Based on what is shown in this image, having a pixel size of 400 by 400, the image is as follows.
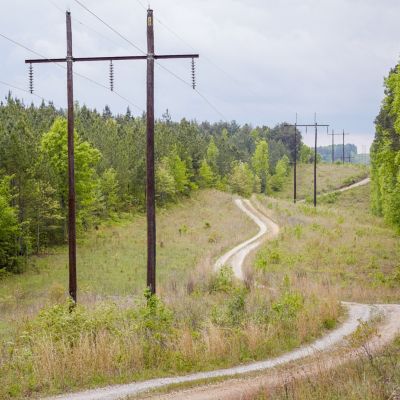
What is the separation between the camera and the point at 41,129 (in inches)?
2095

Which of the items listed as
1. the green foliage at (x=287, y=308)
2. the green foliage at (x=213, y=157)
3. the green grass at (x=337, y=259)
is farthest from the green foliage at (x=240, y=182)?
the green foliage at (x=287, y=308)

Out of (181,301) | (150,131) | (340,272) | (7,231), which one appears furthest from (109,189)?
(150,131)

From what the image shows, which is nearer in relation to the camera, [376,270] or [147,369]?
[147,369]

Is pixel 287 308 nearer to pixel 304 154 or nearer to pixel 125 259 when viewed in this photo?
pixel 125 259

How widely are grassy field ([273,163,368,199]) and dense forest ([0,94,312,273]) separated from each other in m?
5.47

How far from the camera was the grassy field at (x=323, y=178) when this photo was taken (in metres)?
117

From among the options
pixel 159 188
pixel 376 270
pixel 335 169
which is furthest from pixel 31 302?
pixel 335 169

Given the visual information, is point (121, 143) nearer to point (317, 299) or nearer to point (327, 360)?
point (317, 299)

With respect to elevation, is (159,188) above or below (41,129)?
below

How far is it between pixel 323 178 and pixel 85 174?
95.3 metres

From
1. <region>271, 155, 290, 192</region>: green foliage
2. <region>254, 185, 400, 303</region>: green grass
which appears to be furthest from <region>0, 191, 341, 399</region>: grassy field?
<region>271, 155, 290, 192</region>: green foliage

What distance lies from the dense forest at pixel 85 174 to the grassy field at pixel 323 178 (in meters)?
5.47

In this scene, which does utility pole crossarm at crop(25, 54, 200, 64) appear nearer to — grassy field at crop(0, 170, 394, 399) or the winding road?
grassy field at crop(0, 170, 394, 399)

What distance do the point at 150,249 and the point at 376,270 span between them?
18.4 metres
